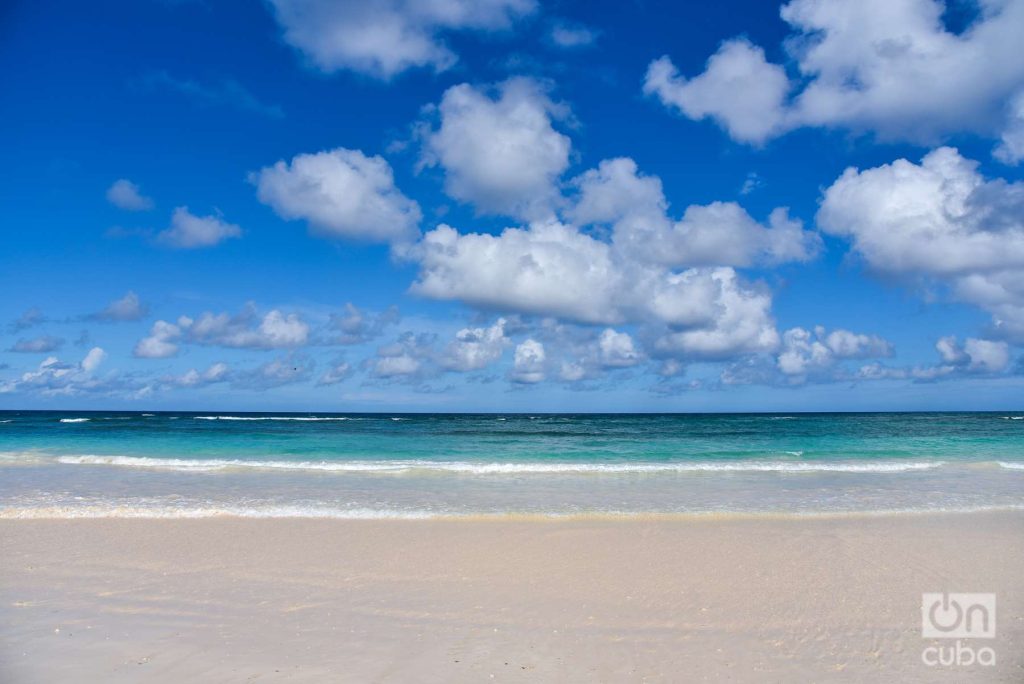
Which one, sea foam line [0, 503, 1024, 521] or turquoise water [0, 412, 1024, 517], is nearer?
sea foam line [0, 503, 1024, 521]

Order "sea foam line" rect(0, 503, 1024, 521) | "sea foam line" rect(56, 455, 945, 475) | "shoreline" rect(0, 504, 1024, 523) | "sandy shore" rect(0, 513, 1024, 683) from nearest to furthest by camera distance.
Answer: "sandy shore" rect(0, 513, 1024, 683) → "shoreline" rect(0, 504, 1024, 523) → "sea foam line" rect(0, 503, 1024, 521) → "sea foam line" rect(56, 455, 945, 475)

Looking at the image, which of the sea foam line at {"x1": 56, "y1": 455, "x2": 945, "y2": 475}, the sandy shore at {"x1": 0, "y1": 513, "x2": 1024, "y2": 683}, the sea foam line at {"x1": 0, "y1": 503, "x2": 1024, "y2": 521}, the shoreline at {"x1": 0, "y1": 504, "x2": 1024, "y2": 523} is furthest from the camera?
the sea foam line at {"x1": 56, "y1": 455, "x2": 945, "y2": 475}

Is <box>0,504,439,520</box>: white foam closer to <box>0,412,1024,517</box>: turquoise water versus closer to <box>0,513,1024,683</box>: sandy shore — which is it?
<box>0,412,1024,517</box>: turquoise water

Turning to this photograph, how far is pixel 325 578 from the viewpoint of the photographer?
8.08m

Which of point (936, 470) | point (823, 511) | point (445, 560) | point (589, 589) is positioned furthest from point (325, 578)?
point (936, 470)

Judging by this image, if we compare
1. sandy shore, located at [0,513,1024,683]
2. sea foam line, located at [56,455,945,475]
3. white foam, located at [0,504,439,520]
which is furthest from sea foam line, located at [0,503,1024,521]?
sea foam line, located at [56,455,945,475]

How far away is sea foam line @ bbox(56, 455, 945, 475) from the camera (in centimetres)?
2016

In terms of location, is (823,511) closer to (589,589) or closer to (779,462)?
(589,589)

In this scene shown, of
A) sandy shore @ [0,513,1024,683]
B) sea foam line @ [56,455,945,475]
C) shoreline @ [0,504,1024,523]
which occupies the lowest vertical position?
sea foam line @ [56,455,945,475]

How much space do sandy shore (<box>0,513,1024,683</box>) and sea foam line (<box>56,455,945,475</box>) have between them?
8.83 meters

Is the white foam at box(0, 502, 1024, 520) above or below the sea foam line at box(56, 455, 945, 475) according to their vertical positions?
above

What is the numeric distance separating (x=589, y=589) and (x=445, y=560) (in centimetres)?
242

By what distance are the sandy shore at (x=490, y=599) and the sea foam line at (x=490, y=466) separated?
8.83m

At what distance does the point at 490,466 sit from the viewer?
2150 cm
